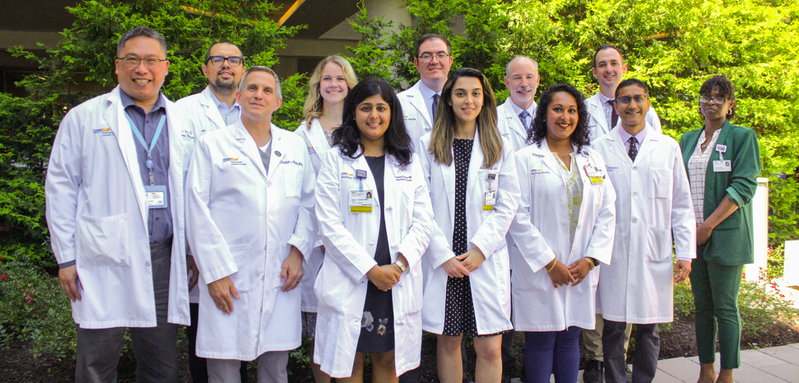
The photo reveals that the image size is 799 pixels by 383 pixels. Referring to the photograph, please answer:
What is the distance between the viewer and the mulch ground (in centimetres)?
386

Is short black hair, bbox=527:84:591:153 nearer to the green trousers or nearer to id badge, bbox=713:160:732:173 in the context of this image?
id badge, bbox=713:160:732:173

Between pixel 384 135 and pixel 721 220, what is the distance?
8.25ft

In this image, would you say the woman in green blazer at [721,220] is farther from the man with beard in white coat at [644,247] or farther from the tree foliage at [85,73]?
the tree foliage at [85,73]

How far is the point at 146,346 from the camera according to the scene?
9.02 feet

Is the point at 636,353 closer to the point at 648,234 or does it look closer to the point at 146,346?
the point at 648,234

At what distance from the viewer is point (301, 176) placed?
9.78 feet

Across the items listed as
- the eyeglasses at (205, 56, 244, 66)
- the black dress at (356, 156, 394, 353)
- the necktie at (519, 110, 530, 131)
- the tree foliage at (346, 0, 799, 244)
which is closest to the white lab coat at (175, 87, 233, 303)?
the eyeglasses at (205, 56, 244, 66)

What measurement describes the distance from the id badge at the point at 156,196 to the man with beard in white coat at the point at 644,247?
2871 millimetres

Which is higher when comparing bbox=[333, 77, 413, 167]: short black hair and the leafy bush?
bbox=[333, 77, 413, 167]: short black hair

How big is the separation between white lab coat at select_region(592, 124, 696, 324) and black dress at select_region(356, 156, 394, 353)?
1.61 m

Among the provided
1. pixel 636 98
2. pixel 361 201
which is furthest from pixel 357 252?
pixel 636 98

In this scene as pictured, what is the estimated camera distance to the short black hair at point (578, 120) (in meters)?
3.31

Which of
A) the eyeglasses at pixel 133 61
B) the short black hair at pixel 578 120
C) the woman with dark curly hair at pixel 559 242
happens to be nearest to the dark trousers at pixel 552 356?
the woman with dark curly hair at pixel 559 242

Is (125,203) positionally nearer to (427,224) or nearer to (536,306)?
(427,224)
